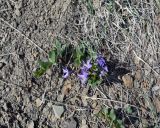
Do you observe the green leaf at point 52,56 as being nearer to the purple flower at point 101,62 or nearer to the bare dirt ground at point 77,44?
the bare dirt ground at point 77,44

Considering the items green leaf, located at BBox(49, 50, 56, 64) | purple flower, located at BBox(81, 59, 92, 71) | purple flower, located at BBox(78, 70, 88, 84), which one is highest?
green leaf, located at BBox(49, 50, 56, 64)

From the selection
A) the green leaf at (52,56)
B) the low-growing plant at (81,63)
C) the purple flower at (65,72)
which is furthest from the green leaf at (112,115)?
the green leaf at (52,56)

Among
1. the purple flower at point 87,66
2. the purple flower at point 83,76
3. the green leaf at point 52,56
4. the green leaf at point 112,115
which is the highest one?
the green leaf at point 52,56

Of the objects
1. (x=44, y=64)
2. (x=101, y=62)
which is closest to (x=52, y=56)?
(x=44, y=64)

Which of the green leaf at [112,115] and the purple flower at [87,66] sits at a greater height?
the purple flower at [87,66]

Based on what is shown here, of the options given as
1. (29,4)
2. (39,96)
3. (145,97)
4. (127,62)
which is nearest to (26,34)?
(29,4)

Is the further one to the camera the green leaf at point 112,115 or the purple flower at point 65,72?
the purple flower at point 65,72

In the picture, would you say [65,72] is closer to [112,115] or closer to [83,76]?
[83,76]

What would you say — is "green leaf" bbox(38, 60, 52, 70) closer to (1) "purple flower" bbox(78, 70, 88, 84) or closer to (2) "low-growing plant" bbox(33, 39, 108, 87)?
(2) "low-growing plant" bbox(33, 39, 108, 87)

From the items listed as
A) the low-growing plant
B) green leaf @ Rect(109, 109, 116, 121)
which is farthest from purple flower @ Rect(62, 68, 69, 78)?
green leaf @ Rect(109, 109, 116, 121)
